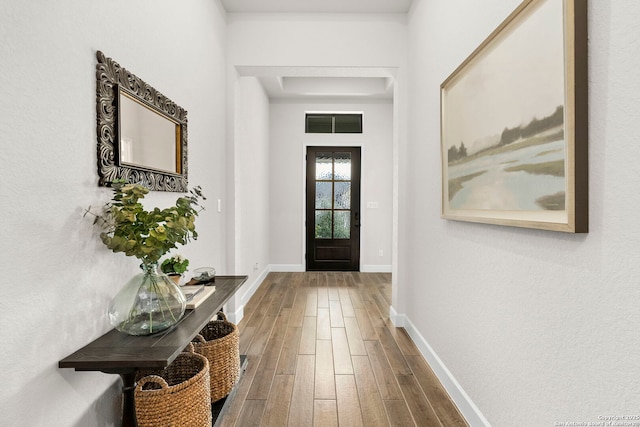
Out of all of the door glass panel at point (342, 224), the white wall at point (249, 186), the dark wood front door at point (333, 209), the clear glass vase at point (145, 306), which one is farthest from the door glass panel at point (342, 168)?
the clear glass vase at point (145, 306)

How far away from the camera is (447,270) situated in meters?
2.09

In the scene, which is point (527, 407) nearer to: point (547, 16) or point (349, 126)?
point (547, 16)

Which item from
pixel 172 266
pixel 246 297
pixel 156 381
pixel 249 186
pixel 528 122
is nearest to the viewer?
pixel 528 122

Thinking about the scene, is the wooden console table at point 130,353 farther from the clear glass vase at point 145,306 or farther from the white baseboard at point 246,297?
the white baseboard at point 246,297

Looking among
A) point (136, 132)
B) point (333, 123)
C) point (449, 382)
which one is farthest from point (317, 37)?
point (449, 382)

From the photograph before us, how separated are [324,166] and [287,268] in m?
1.79

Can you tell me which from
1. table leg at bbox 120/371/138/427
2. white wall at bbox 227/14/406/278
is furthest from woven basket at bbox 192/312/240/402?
white wall at bbox 227/14/406/278

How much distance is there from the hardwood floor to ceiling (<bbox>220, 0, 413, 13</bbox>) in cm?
287

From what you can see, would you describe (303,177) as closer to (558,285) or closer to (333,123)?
(333,123)

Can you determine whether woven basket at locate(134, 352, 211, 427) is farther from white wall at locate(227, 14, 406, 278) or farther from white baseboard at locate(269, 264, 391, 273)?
white baseboard at locate(269, 264, 391, 273)

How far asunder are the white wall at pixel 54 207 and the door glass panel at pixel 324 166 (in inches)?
156

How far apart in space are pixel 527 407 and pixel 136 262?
5.78 feet

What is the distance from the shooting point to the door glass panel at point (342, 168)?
548 centimetres

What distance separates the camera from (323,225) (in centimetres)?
554
